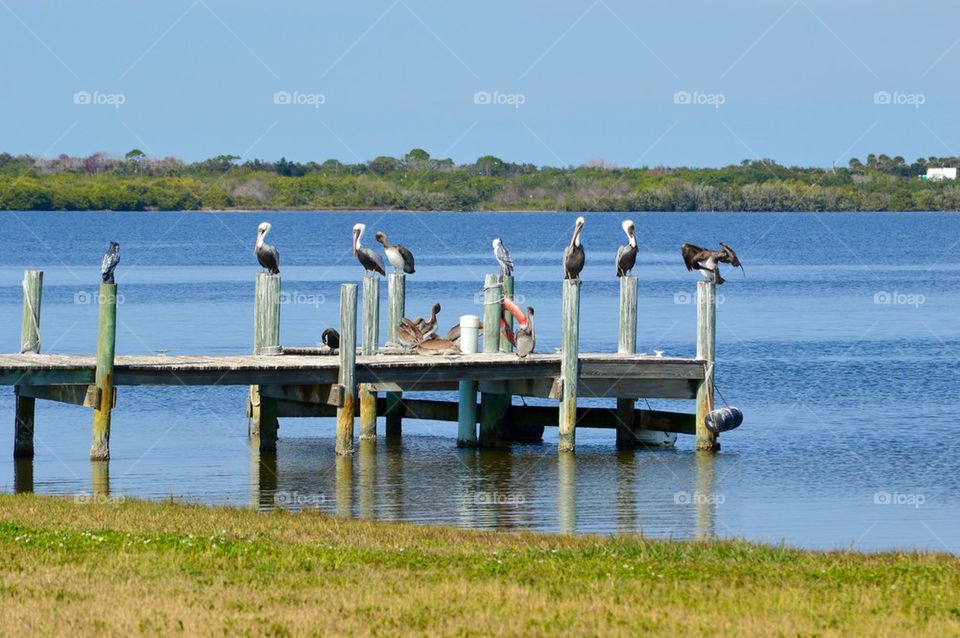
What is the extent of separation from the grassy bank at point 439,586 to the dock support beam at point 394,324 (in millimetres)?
11687

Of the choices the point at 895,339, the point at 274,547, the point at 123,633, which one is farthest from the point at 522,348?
the point at 895,339

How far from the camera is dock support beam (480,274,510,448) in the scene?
92.4 ft

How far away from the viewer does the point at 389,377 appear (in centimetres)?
2588

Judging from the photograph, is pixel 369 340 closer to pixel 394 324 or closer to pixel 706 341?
pixel 394 324

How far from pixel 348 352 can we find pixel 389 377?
1.16m

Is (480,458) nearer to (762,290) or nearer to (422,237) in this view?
(762,290)

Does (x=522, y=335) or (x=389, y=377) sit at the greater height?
(x=522, y=335)

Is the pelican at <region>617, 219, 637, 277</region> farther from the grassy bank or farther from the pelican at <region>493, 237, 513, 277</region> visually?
the grassy bank

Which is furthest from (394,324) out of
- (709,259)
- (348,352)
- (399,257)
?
(709,259)

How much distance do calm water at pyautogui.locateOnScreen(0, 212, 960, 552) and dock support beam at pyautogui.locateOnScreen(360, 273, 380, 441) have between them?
1.57 ft

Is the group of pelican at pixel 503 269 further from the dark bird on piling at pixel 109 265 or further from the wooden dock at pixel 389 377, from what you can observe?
the dark bird on piling at pixel 109 265

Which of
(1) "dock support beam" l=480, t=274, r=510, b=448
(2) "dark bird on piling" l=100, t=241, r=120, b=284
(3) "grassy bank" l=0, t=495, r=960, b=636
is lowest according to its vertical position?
(3) "grassy bank" l=0, t=495, r=960, b=636

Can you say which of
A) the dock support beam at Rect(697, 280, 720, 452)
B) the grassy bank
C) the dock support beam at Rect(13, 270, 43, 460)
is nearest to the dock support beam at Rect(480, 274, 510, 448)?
the dock support beam at Rect(697, 280, 720, 452)

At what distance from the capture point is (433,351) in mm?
26891
